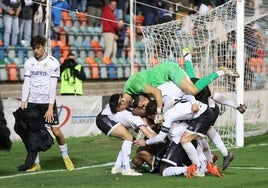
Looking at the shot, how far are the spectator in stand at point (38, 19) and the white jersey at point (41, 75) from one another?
31.8 feet

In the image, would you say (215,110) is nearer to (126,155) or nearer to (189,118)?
(189,118)

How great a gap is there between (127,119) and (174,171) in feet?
3.80

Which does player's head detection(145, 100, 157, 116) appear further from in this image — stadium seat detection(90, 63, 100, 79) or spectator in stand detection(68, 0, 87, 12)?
spectator in stand detection(68, 0, 87, 12)

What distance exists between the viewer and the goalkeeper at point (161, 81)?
1415cm

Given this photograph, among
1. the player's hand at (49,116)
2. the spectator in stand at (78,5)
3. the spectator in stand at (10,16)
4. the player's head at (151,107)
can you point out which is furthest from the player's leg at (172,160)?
the spectator in stand at (78,5)

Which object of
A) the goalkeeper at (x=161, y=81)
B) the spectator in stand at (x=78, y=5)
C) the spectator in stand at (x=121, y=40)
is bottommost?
the goalkeeper at (x=161, y=81)

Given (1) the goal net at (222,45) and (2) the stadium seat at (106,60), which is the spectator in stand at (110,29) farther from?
(1) the goal net at (222,45)

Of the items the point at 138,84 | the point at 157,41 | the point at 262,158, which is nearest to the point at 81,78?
the point at 157,41

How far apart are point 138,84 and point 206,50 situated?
24.4 ft

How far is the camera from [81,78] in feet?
75.6

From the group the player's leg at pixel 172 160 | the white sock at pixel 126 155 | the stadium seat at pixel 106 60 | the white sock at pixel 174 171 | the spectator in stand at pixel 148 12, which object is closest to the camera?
the white sock at pixel 174 171

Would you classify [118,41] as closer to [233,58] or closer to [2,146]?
[233,58]

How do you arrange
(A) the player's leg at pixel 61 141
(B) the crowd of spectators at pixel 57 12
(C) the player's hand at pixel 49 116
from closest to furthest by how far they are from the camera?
(C) the player's hand at pixel 49 116 < (A) the player's leg at pixel 61 141 < (B) the crowd of spectators at pixel 57 12

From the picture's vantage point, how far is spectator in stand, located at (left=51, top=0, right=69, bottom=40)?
26125 mm
